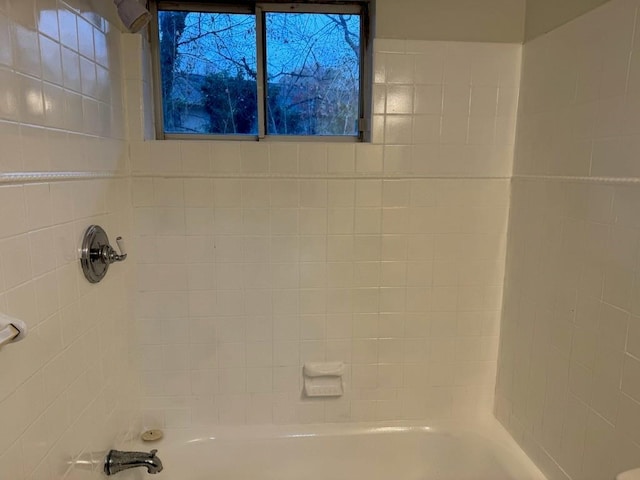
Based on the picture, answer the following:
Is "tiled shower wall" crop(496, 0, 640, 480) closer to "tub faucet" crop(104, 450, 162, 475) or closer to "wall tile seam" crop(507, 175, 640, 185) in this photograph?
"wall tile seam" crop(507, 175, 640, 185)

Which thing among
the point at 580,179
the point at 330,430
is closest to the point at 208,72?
the point at 580,179

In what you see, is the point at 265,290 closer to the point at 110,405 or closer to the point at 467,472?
the point at 110,405

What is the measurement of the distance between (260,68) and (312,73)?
21 cm

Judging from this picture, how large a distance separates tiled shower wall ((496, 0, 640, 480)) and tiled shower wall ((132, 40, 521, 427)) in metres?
0.16

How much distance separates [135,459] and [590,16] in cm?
197

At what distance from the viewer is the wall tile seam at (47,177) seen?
0.90 m

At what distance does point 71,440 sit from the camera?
1.20 metres

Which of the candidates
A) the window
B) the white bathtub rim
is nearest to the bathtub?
the white bathtub rim

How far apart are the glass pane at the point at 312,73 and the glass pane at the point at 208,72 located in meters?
0.09

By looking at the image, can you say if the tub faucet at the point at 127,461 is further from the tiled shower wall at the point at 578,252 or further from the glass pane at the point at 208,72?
the tiled shower wall at the point at 578,252

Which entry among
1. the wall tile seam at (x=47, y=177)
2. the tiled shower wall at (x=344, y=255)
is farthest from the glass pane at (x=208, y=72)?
the wall tile seam at (x=47, y=177)

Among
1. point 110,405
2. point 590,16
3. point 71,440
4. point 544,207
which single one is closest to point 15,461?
point 71,440

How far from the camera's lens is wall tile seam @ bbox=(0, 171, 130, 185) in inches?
35.6

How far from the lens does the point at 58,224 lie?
1111 mm
